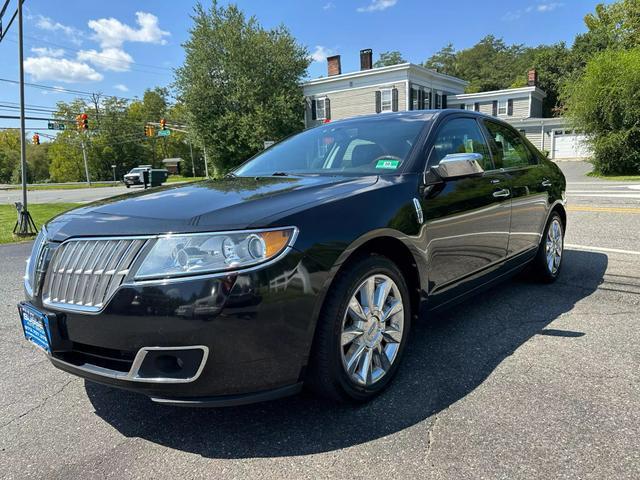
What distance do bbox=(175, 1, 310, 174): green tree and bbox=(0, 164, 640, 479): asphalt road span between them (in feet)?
104

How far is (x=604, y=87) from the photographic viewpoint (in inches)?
804

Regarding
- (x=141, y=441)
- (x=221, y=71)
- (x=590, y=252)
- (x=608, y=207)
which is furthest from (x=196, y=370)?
(x=221, y=71)

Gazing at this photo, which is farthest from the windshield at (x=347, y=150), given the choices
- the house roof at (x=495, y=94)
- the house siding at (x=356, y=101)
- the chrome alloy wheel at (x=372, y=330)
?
the house roof at (x=495, y=94)

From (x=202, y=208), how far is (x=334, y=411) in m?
1.26

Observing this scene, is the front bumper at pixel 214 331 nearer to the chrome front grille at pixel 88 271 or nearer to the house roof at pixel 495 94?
the chrome front grille at pixel 88 271

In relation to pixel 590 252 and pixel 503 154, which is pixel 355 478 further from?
pixel 590 252

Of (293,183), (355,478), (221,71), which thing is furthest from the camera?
(221,71)

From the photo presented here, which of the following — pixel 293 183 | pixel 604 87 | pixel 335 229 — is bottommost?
pixel 335 229

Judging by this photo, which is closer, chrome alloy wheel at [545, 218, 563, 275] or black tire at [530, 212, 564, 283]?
black tire at [530, 212, 564, 283]

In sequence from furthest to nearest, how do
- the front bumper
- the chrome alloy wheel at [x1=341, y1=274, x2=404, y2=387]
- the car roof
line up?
the car roof, the chrome alloy wheel at [x1=341, y1=274, x2=404, y2=387], the front bumper

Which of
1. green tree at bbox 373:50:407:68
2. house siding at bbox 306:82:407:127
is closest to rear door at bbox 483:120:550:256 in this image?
house siding at bbox 306:82:407:127

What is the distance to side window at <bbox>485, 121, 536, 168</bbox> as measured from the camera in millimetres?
4039

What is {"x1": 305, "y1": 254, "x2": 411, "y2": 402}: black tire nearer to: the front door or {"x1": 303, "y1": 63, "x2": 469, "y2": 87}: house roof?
the front door

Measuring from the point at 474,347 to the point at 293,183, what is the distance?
1.68 meters
